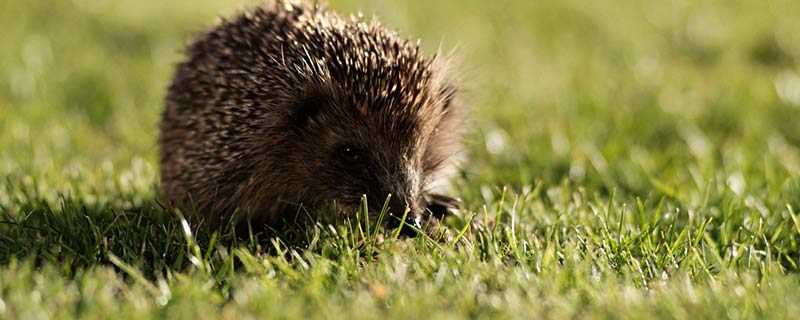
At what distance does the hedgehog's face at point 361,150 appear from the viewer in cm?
394

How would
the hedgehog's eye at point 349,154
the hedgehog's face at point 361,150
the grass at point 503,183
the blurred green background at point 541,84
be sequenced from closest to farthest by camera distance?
1. the grass at point 503,183
2. the hedgehog's face at point 361,150
3. the hedgehog's eye at point 349,154
4. the blurred green background at point 541,84

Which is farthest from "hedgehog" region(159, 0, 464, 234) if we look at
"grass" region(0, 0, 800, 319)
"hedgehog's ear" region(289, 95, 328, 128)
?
"grass" region(0, 0, 800, 319)

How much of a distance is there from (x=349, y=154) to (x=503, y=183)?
1.10 m

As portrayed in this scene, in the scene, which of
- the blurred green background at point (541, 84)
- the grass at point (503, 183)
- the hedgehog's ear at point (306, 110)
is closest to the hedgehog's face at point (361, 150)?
the hedgehog's ear at point (306, 110)

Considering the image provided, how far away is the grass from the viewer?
3.07 meters

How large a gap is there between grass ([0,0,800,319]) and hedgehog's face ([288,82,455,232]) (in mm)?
173

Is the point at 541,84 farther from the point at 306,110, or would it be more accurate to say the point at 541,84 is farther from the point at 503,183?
the point at 306,110

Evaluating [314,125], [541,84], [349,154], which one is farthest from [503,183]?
[541,84]

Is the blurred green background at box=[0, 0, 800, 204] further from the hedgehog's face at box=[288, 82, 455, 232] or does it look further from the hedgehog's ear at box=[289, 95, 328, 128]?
the hedgehog's ear at box=[289, 95, 328, 128]

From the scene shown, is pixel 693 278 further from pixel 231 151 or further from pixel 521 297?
pixel 231 151

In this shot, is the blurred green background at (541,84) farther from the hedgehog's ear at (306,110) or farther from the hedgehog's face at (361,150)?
the hedgehog's ear at (306,110)

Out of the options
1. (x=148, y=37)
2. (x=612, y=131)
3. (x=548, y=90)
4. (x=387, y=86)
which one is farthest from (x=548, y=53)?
(x=387, y=86)

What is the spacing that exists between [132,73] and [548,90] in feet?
9.67

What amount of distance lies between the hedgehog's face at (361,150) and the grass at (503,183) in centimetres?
17
